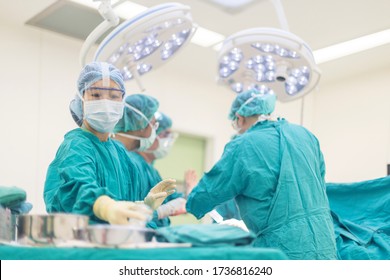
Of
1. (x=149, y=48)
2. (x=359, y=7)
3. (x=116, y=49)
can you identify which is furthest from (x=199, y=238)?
(x=359, y=7)

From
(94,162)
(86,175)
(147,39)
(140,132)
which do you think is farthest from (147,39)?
(86,175)

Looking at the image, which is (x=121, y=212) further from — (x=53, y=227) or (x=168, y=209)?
(x=168, y=209)

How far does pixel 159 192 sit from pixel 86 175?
1.18 feet

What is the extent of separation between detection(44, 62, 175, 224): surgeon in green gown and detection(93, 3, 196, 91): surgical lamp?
0.45 meters

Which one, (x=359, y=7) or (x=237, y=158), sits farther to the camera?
(x=359, y=7)

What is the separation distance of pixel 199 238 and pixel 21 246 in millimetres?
519

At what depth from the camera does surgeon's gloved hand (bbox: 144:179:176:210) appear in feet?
6.38

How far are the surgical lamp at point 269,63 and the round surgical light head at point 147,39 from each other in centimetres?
32

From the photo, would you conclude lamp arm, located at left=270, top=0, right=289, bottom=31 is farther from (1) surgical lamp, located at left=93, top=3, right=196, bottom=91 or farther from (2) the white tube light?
(1) surgical lamp, located at left=93, top=3, right=196, bottom=91

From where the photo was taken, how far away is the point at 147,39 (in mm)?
2805

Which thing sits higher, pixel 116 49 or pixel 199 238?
pixel 116 49

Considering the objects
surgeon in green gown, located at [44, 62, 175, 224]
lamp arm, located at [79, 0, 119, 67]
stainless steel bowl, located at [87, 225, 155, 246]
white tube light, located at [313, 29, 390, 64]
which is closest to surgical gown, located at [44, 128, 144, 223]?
surgeon in green gown, located at [44, 62, 175, 224]

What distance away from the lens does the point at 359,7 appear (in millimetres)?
3316
